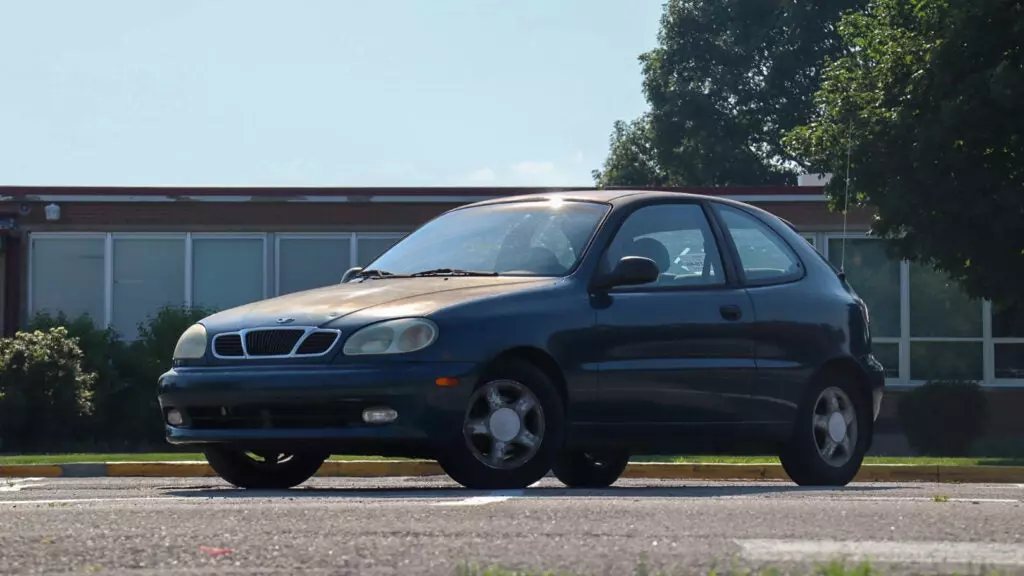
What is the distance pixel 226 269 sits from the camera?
28156mm

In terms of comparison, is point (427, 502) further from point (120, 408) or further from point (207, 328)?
point (120, 408)

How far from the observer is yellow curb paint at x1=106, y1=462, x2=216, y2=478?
51.1 feet

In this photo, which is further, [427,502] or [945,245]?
[945,245]

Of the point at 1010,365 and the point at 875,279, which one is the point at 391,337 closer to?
the point at 875,279

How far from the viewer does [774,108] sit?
49.4m

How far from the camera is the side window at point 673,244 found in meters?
9.99

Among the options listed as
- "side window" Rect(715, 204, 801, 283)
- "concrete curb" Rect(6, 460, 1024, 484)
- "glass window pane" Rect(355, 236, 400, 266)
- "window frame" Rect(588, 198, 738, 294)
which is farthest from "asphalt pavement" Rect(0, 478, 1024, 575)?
"glass window pane" Rect(355, 236, 400, 266)

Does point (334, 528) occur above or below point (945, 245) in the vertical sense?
below

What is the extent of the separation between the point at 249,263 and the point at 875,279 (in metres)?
9.20

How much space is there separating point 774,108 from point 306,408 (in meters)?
41.5

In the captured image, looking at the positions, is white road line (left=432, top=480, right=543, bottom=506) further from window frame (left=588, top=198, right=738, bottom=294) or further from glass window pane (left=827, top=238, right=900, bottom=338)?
glass window pane (left=827, top=238, right=900, bottom=338)

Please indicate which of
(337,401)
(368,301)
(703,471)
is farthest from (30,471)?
(337,401)

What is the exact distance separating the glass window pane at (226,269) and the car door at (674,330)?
18.3 m

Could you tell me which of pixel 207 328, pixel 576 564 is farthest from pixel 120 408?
pixel 576 564
